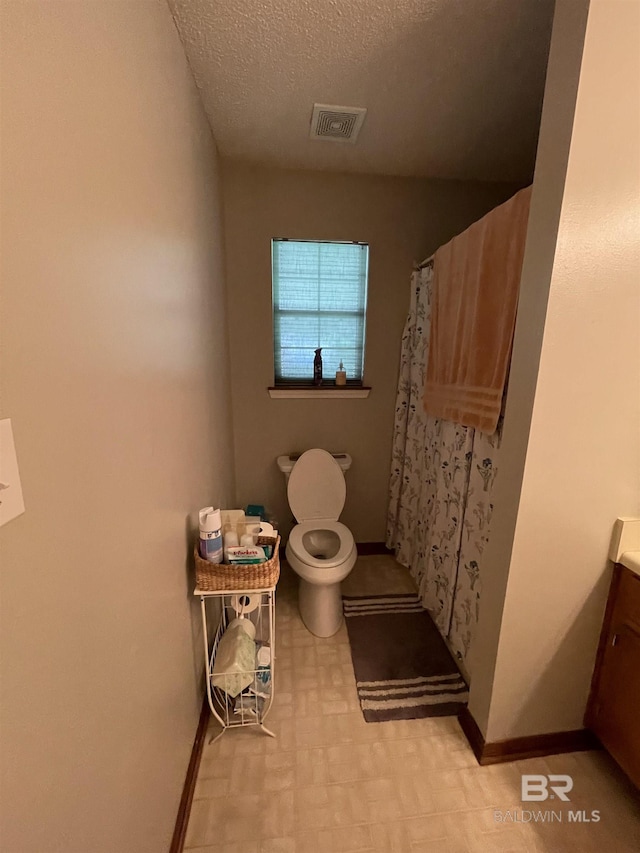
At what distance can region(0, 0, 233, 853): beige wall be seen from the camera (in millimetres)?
451

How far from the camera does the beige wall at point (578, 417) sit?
92 cm

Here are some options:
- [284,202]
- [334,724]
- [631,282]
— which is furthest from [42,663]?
[284,202]

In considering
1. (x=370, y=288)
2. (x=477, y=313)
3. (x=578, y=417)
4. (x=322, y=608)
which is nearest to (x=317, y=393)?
(x=370, y=288)

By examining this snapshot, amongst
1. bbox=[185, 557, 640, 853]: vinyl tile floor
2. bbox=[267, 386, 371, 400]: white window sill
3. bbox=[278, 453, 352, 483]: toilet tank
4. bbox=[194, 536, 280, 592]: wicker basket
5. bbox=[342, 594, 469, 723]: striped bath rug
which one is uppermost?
bbox=[267, 386, 371, 400]: white window sill

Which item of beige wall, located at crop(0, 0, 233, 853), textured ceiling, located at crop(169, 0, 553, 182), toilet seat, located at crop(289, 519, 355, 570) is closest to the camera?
beige wall, located at crop(0, 0, 233, 853)

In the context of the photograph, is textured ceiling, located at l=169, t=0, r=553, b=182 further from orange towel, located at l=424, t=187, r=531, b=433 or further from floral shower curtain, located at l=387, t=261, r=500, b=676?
floral shower curtain, located at l=387, t=261, r=500, b=676

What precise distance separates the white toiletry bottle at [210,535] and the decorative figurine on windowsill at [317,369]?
50.0 inches

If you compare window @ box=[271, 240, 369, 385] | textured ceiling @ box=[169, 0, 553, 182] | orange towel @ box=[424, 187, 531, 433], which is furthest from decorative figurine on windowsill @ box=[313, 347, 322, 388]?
textured ceiling @ box=[169, 0, 553, 182]

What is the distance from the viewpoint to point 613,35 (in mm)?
882

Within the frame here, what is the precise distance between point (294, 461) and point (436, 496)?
0.84 metres

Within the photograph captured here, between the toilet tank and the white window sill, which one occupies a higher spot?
the white window sill

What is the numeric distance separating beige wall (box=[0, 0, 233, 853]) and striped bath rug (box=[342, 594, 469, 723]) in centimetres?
79

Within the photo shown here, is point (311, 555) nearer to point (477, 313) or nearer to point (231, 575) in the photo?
point (231, 575)

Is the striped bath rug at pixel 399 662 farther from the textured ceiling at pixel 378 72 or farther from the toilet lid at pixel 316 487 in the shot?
the textured ceiling at pixel 378 72
